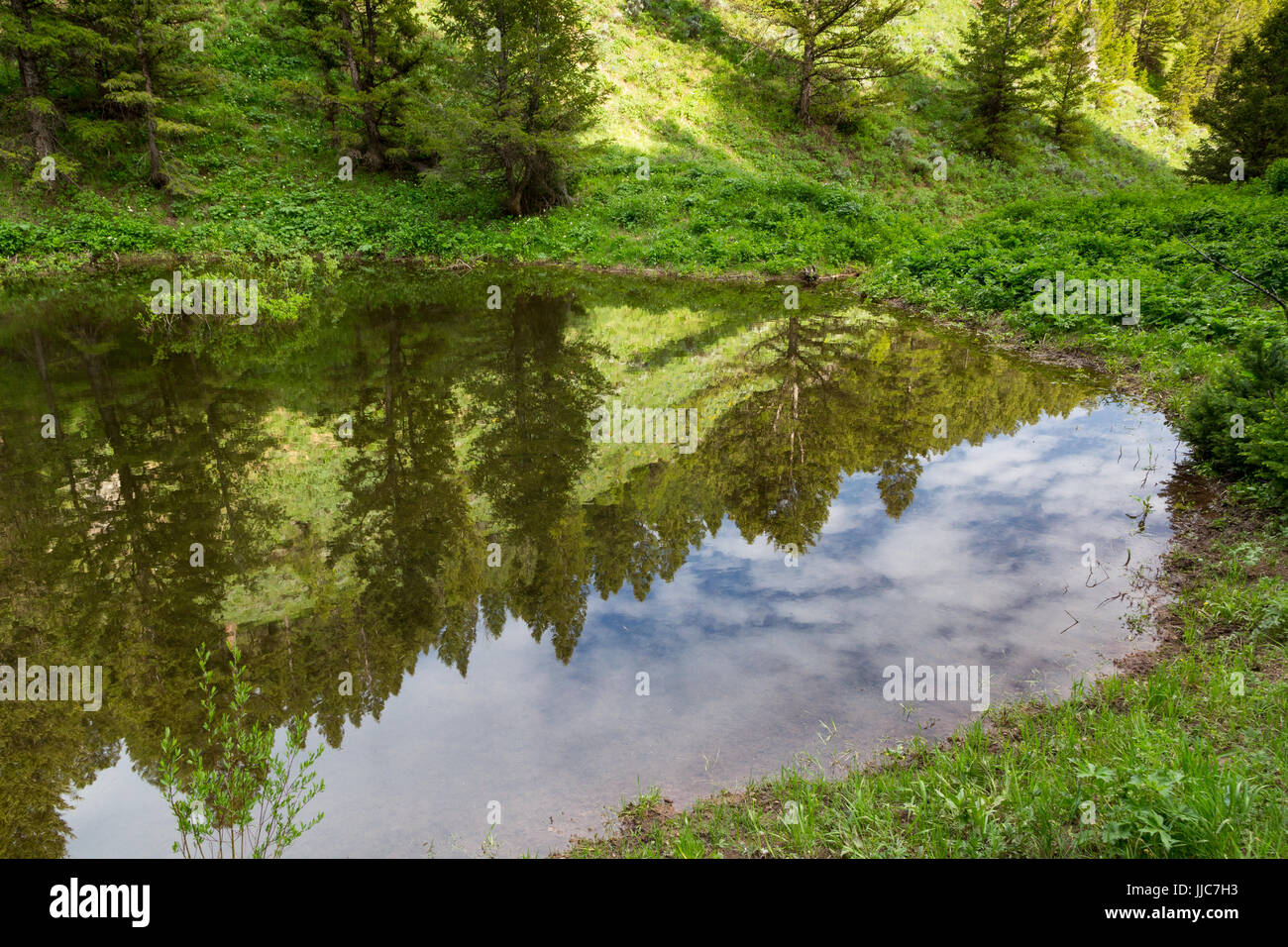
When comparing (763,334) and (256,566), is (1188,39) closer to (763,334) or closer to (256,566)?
(763,334)

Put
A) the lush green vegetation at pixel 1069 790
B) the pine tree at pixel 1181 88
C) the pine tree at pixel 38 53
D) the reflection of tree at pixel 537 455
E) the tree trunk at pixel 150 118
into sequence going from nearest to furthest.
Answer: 1. the lush green vegetation at pixel 1069 790
2. the reflection of tree at pixel 537 455
3. the pine tree at pixel 38 53
4. the tree trunk at pixel 150 118
5. the pine tree at pixel 1181 88

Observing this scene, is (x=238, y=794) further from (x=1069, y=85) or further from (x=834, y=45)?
(x=1069, y=85)

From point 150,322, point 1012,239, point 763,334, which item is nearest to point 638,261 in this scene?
point 763,334

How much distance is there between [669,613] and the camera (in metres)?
6.83

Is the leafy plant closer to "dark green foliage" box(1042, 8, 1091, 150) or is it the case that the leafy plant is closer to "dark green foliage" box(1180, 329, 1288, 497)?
"dark green foliage" box(1180, 329, 1288, 497)

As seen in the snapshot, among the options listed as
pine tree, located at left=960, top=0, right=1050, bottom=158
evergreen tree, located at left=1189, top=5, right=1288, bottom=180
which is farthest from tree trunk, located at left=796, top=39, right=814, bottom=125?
evergreen tree, located at left=1189, top=5, right=1288, bottom=180

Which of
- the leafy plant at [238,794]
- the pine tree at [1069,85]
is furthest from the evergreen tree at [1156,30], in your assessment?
the leafy plant at [238,794]

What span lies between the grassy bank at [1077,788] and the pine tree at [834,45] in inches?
1347

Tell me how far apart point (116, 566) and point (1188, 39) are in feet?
258

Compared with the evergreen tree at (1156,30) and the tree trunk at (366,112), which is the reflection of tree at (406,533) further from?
the evergreen tree at (1156,30)

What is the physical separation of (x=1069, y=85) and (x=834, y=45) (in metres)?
14.7

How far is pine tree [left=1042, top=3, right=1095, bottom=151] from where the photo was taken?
123ft

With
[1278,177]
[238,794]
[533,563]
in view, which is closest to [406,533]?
[533,563]

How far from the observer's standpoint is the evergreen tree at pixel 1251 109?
1051 inches
